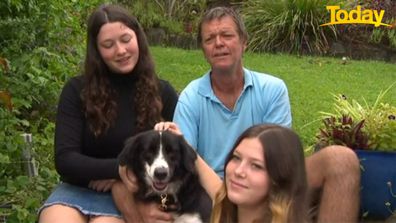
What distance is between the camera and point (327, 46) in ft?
37.3

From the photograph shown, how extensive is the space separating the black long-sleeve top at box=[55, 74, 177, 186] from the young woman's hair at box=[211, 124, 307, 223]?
1.12 meters

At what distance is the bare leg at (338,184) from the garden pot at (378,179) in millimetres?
506

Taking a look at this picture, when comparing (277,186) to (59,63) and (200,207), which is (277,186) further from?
(59,63)

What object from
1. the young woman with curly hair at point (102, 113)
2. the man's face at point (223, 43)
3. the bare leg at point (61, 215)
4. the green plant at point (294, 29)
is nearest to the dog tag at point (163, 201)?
the young woman with curly hair at point (102, 113)

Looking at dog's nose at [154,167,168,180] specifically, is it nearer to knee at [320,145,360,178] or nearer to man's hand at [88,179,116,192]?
man's hand at [88,179,116,192]

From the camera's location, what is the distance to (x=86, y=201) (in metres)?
3.46

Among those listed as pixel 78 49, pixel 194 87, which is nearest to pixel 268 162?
pixel 194 87

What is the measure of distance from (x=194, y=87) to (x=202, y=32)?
0.30 metres

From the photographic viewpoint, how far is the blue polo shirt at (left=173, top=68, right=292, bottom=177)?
370 cm

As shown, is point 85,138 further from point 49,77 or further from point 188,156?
point 49,77

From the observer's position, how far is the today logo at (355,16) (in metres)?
10.7

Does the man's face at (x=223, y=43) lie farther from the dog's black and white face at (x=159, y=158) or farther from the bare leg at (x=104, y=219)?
the bare leg at (x=104, y=219)

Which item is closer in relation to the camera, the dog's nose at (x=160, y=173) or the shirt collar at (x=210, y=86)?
the dog's nose at (x=160, y=173)

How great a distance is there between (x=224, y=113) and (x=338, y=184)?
0.78 m
